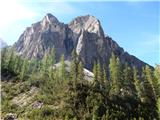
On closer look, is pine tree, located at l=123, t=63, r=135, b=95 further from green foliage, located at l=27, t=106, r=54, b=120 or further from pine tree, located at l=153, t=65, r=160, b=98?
green foliage, located at l=27, t=106, r=54, b=120

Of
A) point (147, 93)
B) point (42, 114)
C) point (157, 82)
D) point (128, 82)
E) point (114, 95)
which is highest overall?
point (128, 82)

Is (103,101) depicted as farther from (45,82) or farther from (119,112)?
(45,82)

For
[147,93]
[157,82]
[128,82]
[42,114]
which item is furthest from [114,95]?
[42,114]

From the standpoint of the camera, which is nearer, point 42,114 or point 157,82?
point 42,114

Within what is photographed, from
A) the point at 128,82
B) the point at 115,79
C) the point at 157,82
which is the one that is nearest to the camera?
the point at 157,82

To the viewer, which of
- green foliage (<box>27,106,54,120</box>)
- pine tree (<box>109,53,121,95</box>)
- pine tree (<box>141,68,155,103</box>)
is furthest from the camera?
pine tree (<box>109,53,121,95</box>)

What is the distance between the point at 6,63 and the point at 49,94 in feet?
155

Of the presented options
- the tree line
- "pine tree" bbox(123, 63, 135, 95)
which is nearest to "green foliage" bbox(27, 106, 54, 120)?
the tree line

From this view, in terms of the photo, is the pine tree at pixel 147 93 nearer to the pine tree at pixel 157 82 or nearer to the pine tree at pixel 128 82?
the pine tree at pixel 157 82

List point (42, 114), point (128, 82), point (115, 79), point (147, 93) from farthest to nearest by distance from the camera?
1. point (128, 82)
2. point (115, 79)
3. point (147, 93)
4. point (42, 114)

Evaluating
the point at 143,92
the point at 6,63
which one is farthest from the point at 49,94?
the point at 6,63

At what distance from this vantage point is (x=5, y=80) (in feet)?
365

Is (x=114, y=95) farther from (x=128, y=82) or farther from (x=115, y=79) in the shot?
(x=128, y=82)

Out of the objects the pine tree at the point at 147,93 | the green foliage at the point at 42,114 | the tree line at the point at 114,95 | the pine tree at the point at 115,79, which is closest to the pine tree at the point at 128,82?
the tree line at the point at 114,95
